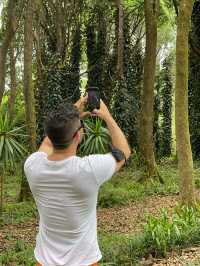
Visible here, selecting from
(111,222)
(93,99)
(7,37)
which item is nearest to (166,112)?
(7,37)

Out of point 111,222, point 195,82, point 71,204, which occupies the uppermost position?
point 195,82

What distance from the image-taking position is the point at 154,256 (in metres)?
7.12

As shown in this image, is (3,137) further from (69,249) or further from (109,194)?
(69,249)

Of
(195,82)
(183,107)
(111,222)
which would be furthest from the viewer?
(195,82)

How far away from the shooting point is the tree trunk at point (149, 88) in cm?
1519

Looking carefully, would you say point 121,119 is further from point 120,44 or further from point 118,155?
point 118,155

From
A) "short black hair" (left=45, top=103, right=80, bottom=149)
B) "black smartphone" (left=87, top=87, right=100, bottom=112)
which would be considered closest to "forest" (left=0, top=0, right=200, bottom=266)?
"black smartphone" (left=87, top=87, right=100, bottom=112)

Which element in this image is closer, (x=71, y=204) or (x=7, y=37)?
(x=71, y=204)

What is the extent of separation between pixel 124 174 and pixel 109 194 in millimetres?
4153

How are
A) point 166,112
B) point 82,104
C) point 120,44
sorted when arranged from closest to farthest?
1. point 82,104
2. point 120,44
3. point 166,112

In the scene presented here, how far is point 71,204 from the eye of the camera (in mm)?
3143

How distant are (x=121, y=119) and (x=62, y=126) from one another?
18406 millimetres

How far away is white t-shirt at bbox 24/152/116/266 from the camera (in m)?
3.09

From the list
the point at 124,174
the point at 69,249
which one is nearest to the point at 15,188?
the point at 124,174
